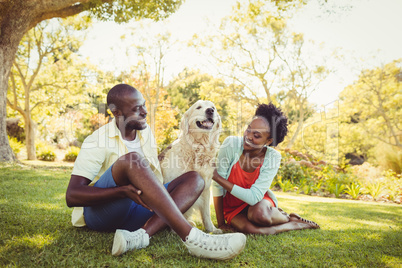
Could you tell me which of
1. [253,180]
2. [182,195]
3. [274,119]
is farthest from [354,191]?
[182,195]

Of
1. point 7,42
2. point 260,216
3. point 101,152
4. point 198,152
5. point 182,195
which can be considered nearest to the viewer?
point 101,152

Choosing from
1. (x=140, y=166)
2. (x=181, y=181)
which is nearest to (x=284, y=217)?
(x=181, y=181)

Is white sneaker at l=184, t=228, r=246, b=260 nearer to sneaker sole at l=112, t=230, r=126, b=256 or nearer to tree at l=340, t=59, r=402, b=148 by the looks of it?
sneaker sole at l=112, t=230, r=126, b=256

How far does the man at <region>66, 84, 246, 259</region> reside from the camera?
6.84 ft

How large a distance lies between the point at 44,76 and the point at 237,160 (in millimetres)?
15538

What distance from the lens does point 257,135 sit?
10.7 ft

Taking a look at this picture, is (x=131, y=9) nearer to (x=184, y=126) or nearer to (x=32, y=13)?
(x=32, y=13)

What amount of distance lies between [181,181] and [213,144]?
980 millimetres

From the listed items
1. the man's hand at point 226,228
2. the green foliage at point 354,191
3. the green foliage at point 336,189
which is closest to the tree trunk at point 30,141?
the green foliage at point 336,189

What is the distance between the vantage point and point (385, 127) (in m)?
18.6

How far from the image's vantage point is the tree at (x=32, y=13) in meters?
7.80

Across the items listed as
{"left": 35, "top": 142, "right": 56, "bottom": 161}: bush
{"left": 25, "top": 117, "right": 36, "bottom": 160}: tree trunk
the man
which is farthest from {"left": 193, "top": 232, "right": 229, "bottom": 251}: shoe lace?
{"left": 35, "top": 142, "right": 56, "bottom": 161}: bush

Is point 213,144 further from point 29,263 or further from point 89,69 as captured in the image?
point 89,69

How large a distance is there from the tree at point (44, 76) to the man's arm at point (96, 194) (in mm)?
14437
